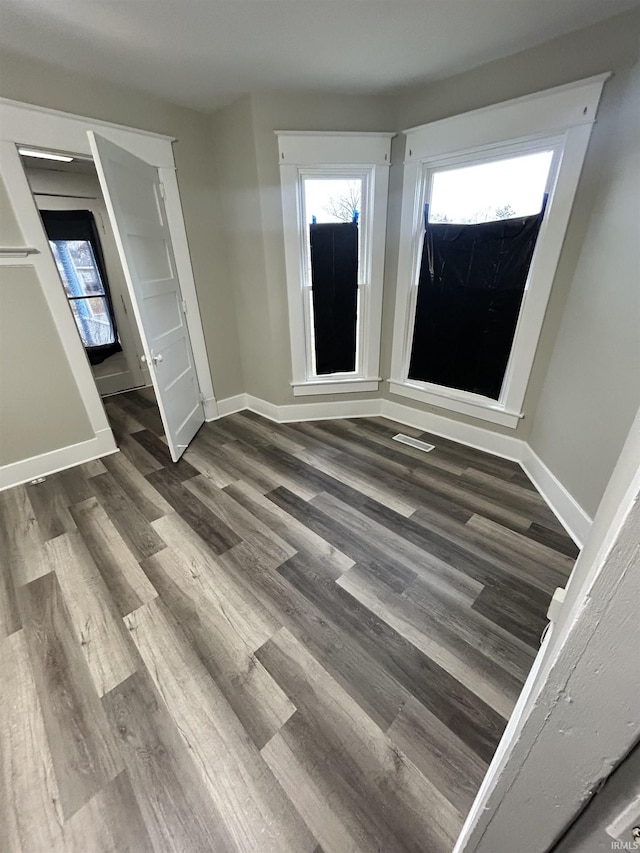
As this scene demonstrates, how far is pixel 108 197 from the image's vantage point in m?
1.93

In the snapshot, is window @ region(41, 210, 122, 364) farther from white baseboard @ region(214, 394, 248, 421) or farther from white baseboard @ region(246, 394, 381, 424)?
white baseboard @ region(246, 394, 381, 424)

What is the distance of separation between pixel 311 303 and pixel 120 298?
8.64 ft

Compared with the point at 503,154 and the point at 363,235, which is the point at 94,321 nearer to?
the point at 363,235

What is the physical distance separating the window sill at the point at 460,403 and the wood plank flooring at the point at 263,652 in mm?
465

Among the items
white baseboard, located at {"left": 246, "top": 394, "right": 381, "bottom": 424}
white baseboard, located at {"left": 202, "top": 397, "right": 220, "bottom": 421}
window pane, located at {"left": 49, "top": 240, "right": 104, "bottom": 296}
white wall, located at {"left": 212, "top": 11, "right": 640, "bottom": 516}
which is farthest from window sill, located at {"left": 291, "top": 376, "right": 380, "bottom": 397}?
window pane, located at {"left": 49, "top": 240, "right": 104, "bottom": 296}

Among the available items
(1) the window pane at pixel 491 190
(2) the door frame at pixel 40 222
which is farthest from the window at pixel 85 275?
(1) the window pane at pixel 491 190

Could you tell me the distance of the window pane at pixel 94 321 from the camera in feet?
12.6

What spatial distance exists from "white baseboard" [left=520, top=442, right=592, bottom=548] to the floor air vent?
708 mm

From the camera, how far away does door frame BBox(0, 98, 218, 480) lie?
6.48 ft

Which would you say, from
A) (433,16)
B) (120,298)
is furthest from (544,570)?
(120,298)

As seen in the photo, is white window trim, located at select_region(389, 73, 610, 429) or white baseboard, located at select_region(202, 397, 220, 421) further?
white baseboard, located at select_region(202, 397, 220, 421)

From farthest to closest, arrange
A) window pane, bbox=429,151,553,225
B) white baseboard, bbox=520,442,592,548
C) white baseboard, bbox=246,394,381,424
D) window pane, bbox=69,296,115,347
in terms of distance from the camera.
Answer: window pane, bbox=69,296,115,347 → white baseboard, bbox=246,394,381,424 → window pane, bbox=429,151,553,225 → white baseboard, bbox=520,442,592,548

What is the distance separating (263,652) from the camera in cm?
136

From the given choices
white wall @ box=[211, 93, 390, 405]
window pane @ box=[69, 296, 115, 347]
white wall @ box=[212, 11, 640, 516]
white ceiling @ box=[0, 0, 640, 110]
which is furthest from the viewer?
window pane @ box=[69, 296, 115, 347]
